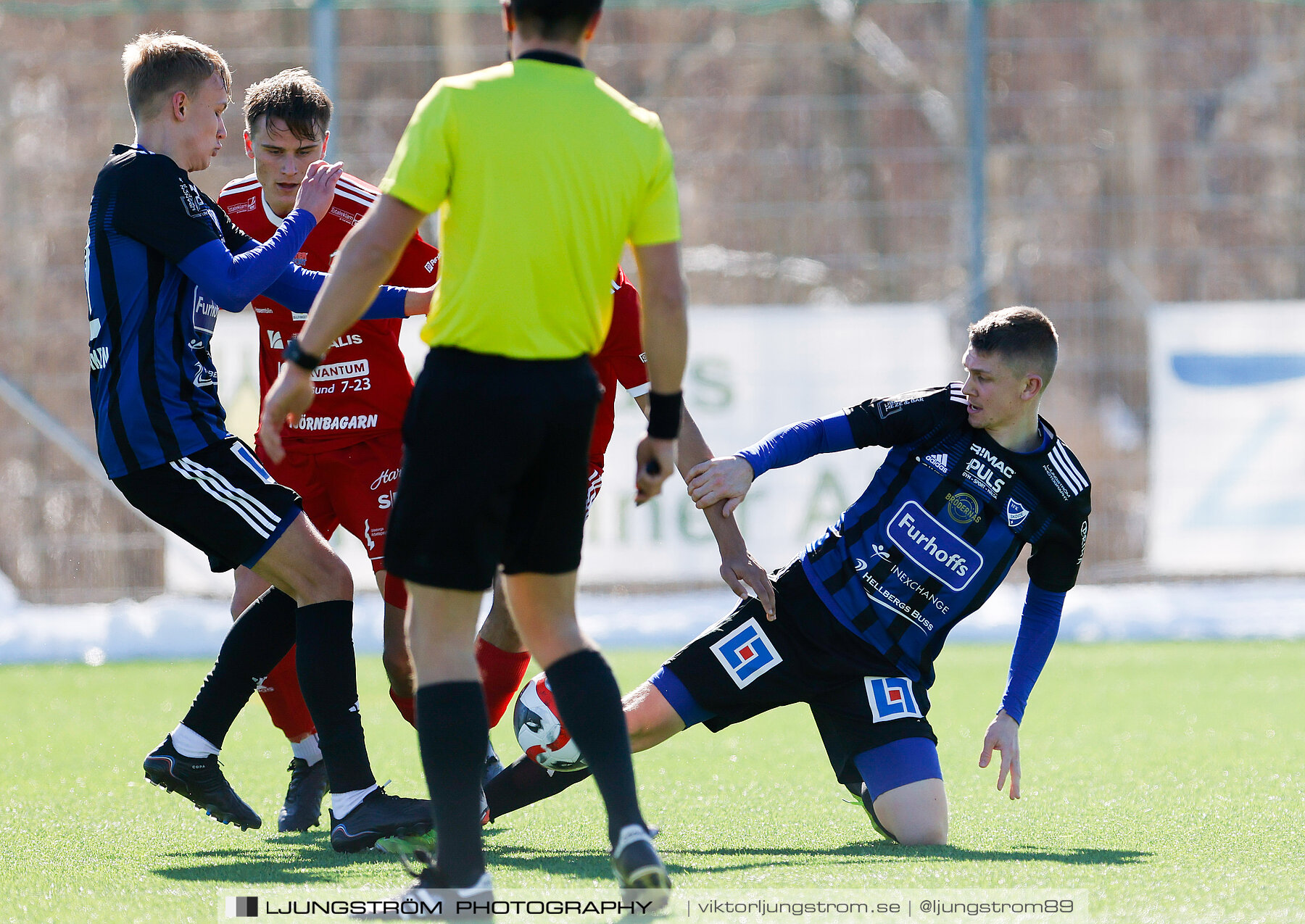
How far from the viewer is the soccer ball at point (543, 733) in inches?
144

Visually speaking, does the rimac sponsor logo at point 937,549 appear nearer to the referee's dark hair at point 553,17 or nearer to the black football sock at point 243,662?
the black football sock at point 243,662

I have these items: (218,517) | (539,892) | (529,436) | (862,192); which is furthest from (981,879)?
(862,192)

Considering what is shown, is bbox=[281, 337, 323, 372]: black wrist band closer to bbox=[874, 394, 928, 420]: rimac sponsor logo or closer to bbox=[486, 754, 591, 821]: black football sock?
bbox=[486, 754, 591, 821]: black football sock

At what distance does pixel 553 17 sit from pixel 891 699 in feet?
6.41

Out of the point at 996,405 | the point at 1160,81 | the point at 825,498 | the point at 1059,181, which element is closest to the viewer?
the point at 996,405

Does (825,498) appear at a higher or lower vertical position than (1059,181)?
lower

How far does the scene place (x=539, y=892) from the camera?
2975 millimetres

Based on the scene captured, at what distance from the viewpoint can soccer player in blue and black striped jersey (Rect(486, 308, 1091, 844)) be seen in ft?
12.7

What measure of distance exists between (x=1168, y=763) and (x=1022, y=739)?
0.66 m

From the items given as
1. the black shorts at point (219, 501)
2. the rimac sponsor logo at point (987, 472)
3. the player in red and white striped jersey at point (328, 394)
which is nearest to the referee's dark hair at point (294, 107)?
the player in red and white striped jersey at point (328, 394)

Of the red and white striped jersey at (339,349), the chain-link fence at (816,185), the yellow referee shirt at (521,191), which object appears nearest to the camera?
the yellow referee shirt at (521,191)

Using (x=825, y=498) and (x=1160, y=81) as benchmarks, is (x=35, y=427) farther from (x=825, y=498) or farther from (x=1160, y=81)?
(x=1160, y=81)

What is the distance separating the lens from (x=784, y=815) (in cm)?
403

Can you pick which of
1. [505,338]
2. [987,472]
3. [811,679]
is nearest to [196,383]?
[505,338]
